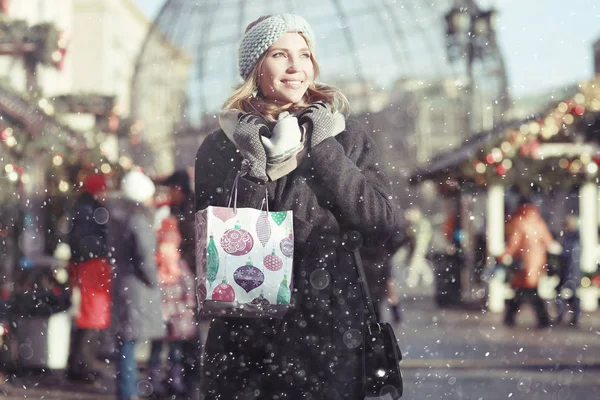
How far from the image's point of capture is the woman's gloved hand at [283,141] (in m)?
2.50

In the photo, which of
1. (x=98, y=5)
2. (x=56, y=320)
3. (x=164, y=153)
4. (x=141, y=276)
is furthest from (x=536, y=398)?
(x=98, y=5)

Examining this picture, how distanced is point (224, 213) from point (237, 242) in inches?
2.9

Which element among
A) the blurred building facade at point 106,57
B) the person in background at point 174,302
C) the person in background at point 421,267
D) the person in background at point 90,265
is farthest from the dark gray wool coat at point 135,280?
the person in background at point 421,267

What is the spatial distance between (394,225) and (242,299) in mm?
404

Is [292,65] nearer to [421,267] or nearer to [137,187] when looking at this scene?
[137,187]

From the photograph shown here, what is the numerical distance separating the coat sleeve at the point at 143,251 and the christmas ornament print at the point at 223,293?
161 inches

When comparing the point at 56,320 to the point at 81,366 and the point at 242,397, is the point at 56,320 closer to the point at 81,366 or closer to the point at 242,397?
the point at 81,366

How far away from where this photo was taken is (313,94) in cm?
275

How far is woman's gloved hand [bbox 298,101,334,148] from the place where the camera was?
2.56 metres

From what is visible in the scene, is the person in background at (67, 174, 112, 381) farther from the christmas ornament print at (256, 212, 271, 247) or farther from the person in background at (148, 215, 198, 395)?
the christmas ornament print at (256, 212, 271, 247)

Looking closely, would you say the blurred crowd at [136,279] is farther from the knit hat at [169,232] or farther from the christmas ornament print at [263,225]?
the christmas ornament print at [263,225]

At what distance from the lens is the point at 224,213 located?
99.0 inches

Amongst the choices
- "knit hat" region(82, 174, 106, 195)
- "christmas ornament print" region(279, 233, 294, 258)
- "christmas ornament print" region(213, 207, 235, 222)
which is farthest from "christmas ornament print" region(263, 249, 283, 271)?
"knit hat" region(82, 174, 106, 195)

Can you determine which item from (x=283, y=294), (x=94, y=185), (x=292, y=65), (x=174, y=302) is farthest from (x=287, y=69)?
(x=94, y=185)
